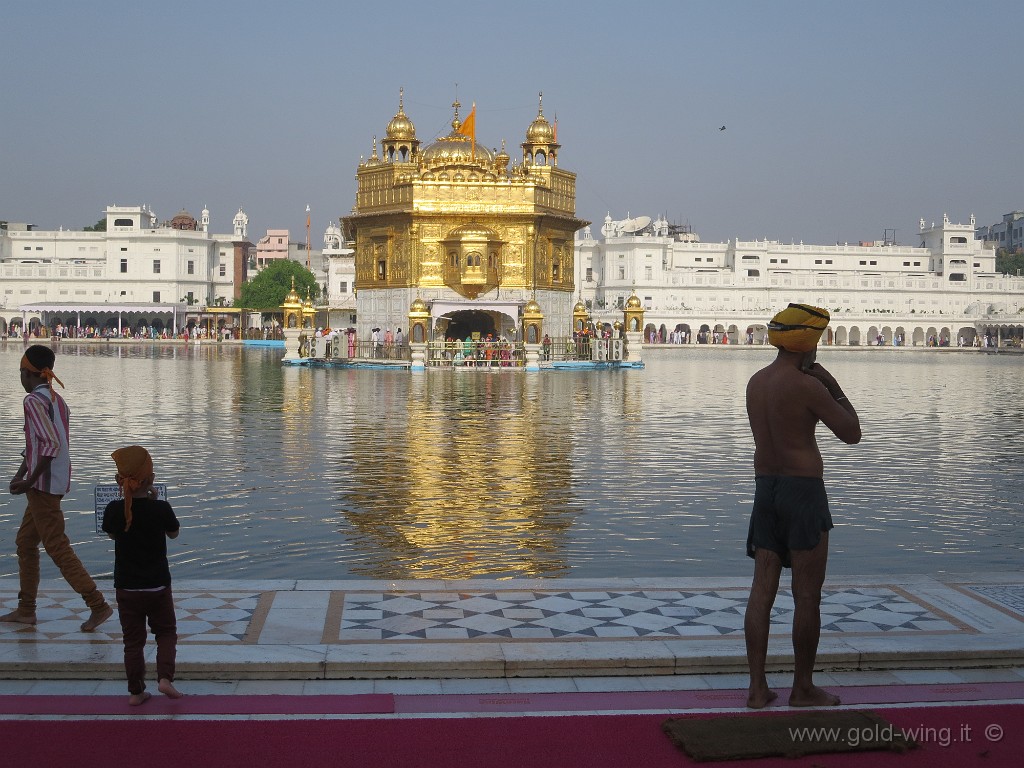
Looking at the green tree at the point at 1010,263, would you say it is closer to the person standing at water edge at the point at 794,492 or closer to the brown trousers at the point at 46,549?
the person standing at water edge at the point at 794,492

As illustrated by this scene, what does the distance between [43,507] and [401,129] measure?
45.4 metres

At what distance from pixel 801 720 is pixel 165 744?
8.36 ft

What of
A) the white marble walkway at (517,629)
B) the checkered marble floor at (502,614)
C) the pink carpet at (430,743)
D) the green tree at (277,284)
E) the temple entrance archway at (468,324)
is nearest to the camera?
the pink carpet at (430,743)

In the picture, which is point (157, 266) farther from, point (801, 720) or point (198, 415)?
point (801, 720)

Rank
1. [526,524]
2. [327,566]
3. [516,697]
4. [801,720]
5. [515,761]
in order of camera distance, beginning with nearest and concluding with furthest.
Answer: [515,761] → [801,720] → [516,697] → [327,566] → [526,524]

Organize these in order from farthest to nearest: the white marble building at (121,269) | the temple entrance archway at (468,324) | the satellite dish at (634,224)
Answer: the satellite dish at (634,224), the white marble building at (121,269), the temple entrance archway at (468,324)

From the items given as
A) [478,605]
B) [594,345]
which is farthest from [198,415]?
[594,345]

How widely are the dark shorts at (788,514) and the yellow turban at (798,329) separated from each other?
0.60 meters

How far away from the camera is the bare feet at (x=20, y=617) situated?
6.65m

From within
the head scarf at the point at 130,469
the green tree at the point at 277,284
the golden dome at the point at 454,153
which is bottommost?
the head scarf at the point at 130,469

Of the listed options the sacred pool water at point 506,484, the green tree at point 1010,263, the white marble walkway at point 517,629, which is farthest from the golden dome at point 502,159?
the green tree at point 1010,263

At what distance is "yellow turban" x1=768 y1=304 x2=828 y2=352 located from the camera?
5730 mm

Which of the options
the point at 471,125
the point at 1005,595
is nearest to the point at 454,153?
the point at 471,125

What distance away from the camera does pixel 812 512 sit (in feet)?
18.4
